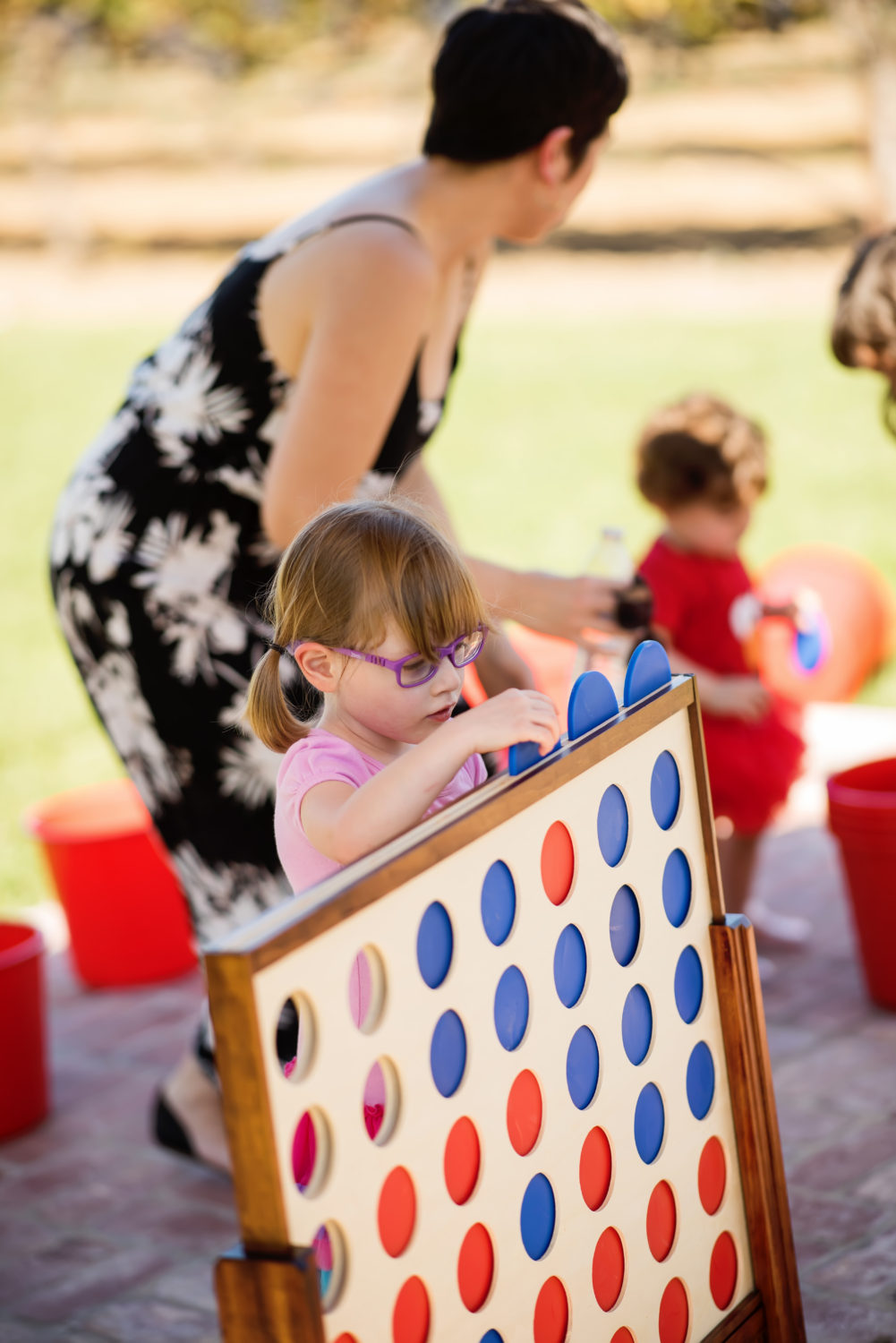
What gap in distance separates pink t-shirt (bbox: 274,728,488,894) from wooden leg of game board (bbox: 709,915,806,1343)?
1.38 ft

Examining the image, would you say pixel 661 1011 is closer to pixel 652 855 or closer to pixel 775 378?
pixel 652 855

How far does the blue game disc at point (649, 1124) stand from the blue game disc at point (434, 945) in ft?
1.32

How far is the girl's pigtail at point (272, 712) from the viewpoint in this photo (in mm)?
2037

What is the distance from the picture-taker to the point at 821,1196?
109 inches

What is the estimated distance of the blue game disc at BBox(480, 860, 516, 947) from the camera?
163cm

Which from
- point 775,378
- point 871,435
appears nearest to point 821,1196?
point 871,435

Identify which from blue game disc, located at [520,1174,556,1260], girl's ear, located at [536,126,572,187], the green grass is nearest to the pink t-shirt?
blue game disc, located at [520,1174,556,1260]

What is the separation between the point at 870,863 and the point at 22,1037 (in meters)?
1.82

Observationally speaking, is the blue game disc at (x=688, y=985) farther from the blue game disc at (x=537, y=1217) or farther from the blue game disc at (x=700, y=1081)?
the blue game disc at (x=537, y=1217)

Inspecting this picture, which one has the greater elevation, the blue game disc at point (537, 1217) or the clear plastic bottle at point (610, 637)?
the clear plastic bottle at point (610, 637)

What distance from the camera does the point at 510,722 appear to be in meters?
1.68

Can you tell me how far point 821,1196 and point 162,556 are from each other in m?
1.59

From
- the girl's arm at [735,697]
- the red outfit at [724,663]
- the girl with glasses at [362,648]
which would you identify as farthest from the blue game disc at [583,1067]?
the red outfit at [724,663]

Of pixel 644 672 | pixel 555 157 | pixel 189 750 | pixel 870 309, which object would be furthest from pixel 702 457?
pixel 644 672
